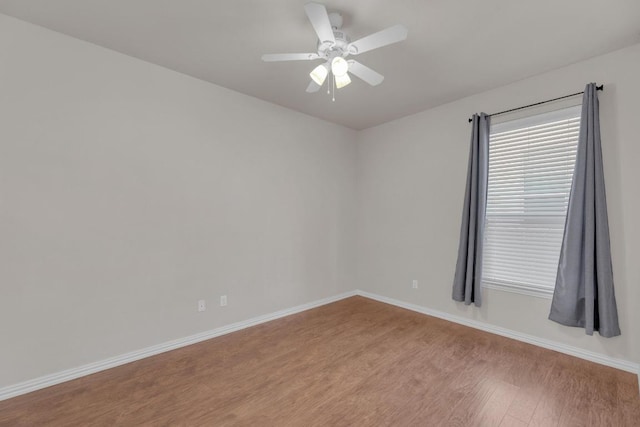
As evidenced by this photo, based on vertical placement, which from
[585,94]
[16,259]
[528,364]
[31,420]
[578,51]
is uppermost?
[578,51]

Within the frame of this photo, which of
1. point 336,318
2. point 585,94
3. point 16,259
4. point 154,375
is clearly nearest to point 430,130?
point 585,94

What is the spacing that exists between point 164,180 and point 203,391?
188 cm

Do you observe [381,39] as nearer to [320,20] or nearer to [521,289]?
[320,20]

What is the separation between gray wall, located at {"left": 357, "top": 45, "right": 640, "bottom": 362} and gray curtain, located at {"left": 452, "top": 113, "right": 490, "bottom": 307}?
0.55 feet

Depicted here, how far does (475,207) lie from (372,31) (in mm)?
2123

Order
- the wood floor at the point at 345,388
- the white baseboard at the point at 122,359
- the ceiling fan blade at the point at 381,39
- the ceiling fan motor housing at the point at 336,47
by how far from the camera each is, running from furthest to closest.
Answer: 1. the white baseboard at the point at 122,359
2. the ceiling fan motor housing at the point at 336,47
3. the wood floor at the point at 345,388
4. the ceiling fan blade at the point at 381,39

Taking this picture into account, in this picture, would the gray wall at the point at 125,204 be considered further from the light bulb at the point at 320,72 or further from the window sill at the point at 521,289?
the window sill at the point at 521,289

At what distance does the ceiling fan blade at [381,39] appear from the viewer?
1.70 metres

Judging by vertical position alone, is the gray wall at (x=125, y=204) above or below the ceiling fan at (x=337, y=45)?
below

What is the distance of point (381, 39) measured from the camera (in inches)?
70.9

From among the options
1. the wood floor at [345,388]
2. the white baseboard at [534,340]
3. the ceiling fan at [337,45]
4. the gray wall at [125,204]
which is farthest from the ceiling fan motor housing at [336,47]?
the white baseboard at [534,340]

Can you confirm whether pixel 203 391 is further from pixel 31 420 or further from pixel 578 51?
pixel 578 51

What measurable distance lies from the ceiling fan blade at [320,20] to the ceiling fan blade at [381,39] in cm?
16

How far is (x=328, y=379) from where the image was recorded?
2.26 meters
